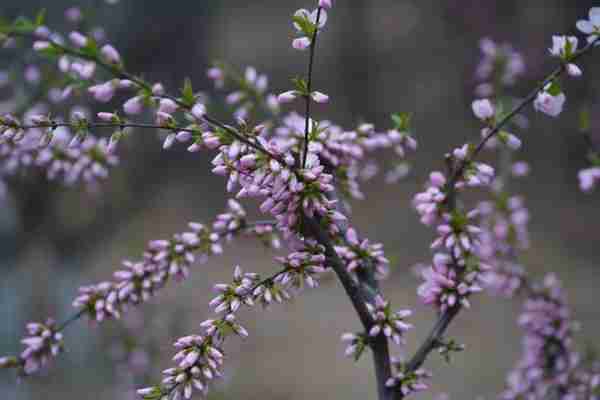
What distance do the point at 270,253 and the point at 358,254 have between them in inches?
151

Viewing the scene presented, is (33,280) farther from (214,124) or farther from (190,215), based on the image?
(190,215)

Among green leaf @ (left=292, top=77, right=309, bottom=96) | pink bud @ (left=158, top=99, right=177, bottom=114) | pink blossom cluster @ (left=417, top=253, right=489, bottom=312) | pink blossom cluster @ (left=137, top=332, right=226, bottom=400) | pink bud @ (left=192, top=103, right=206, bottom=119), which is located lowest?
pink blossom cluster @ (left=137, top=332, right=226, bottom=400)

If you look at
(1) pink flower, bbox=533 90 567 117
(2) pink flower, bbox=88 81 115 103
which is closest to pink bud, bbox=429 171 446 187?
(1) pink flower, bbox=533 90 567 117

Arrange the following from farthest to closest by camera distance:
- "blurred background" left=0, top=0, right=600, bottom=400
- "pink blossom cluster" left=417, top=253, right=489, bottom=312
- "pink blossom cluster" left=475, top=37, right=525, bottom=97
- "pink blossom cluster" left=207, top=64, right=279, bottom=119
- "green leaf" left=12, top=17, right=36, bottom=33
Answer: "blurred background" left=0, top=0, right=600, bottom=400
"pink blossom cluster" left=475, top=37, right=525, bottom=97
"pink blossom cluster" left=207, top=64, right=279, bottom=119
"pink blossom cluster" left=417, top=253, right=489, bottom=312
"green leaf" left=12, top=17, right=36, bottom=33

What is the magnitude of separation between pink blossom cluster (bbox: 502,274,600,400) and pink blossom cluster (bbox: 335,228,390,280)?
0.56 metres

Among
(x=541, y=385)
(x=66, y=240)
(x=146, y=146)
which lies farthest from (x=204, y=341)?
(x=146, y=146)

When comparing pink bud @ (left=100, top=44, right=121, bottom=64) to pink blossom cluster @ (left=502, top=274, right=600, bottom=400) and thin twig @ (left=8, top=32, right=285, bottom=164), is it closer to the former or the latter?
thin twig @ (left=8, top=32, right=285, bottom=164)

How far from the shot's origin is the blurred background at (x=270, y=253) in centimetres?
273

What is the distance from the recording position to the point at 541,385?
1558mm

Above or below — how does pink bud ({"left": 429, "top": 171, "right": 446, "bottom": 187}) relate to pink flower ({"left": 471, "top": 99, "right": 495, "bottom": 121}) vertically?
below

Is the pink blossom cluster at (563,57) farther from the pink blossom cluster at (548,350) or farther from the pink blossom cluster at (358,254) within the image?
the pink blossom cluster at (548,350)

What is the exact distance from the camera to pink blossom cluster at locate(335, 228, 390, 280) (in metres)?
1.17

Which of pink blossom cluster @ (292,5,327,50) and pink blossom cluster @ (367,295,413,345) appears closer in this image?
pink blossom cluster @ (292,5,327,50)

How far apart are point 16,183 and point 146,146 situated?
0.91 m
